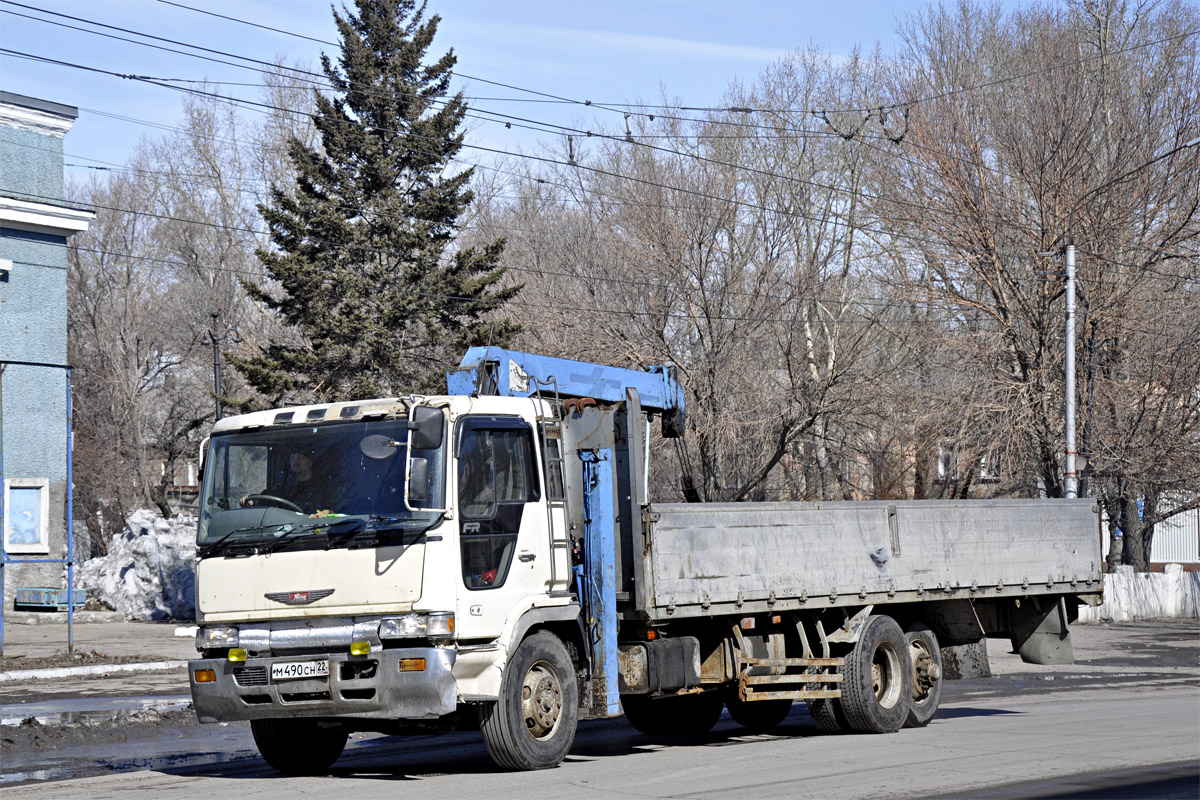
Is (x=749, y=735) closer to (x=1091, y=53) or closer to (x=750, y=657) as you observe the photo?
(x=750, y=657)

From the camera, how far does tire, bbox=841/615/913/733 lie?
12.5m

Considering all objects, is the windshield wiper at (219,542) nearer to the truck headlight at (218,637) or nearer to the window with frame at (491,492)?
the truck headlight at (218,637)

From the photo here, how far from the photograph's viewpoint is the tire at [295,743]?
1047 cm

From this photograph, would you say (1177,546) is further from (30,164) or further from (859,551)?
(859,551)

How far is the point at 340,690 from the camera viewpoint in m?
9.29

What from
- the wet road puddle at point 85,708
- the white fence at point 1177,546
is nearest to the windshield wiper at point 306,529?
the wet road puddle at point 85,708

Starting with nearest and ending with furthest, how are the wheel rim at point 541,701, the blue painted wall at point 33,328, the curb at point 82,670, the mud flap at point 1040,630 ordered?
the wheel rim at point 541,701 < the mud flap at point 1040,630 < the curb at point 82,670 < the blue painted wall at point 33,328

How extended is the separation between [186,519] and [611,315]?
1283 centimetres

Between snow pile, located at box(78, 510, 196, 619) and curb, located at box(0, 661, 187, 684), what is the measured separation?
11.2m

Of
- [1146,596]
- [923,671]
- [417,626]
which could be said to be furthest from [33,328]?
[1146,596]

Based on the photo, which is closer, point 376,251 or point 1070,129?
point 1070,129

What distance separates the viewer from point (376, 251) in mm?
33000

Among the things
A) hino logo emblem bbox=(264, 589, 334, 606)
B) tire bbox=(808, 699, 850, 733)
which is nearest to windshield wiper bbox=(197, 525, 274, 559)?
hino logo emblem bbox=(264, 589, 334, 606)

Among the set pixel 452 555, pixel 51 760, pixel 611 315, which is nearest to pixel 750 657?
pixel 452 555
